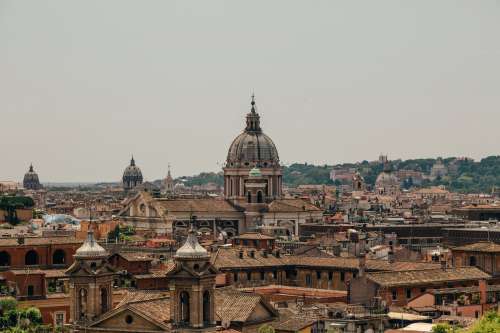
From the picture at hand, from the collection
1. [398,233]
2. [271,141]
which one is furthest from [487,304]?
[271,141]

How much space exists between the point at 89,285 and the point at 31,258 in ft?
67.1

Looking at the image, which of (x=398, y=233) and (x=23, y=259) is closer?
(x=23, y=259)

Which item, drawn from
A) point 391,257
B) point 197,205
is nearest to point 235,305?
point 391,257

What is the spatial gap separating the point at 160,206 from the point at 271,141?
58.4 feet

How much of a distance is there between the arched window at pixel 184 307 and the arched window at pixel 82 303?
3.58 metres

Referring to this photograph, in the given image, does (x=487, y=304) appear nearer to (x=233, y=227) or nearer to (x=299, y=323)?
(x=299, y=323)

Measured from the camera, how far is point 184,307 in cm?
4303

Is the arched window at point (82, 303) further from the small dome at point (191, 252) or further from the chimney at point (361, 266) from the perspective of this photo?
the chimney at point (361, 266)

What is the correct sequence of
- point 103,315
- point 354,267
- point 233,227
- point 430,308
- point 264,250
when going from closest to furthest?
point 103,315 → point 430,308 → point 354,267 → point 264,250 → point 233,227

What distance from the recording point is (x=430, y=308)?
2234 inches

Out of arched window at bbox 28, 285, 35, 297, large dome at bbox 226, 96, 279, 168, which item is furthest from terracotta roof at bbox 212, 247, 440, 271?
large dome at bbox 226, 96, 279, 168

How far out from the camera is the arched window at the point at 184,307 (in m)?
42.9

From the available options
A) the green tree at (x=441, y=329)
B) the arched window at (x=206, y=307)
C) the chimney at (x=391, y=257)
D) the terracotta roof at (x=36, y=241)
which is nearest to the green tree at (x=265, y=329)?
the arched window at (x=206, y=307)

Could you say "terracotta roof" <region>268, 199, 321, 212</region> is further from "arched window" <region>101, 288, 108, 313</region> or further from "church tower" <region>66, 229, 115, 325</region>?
"church tower" <region>66, 229, 115, 325</region>
